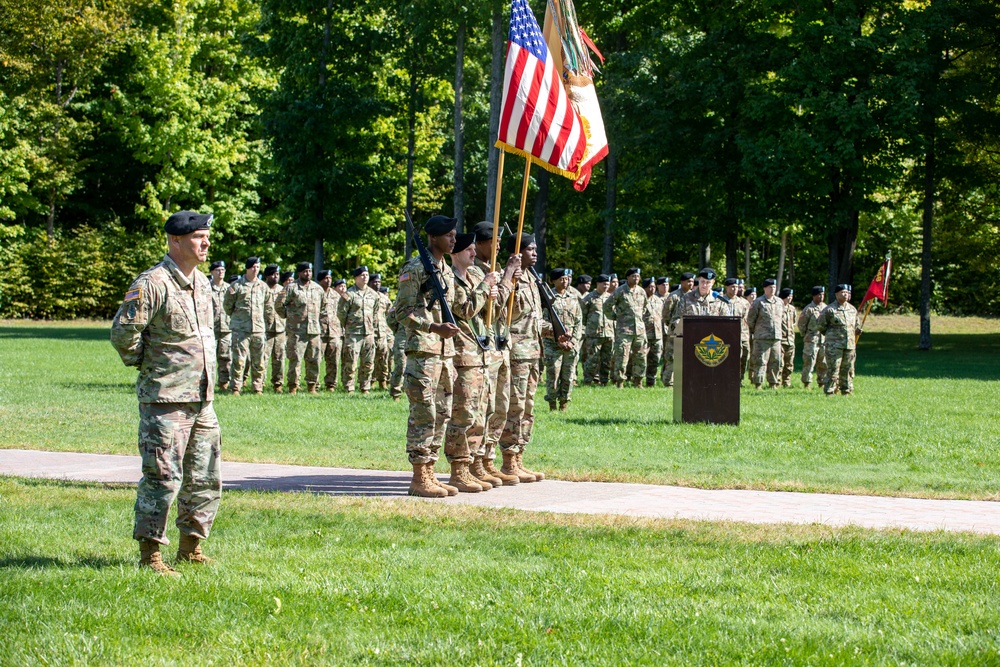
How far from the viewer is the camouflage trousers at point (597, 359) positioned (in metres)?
23.9

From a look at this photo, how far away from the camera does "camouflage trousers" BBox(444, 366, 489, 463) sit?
10117 millimetres

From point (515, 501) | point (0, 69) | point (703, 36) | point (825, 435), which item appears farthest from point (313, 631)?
point (0, 69)

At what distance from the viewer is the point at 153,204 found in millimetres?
54062

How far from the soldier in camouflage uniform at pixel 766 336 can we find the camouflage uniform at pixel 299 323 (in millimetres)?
8629

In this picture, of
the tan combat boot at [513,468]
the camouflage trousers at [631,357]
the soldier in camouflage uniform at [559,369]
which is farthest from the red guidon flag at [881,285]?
the tan combat boot at [513,468]

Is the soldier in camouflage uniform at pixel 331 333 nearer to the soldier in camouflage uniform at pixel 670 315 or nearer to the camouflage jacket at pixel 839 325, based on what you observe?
the soldier in camouflage uniform at pixel 670 315

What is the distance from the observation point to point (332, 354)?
2177 centimetres

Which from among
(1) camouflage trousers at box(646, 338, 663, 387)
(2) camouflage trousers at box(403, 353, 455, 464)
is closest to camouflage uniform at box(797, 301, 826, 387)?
(1) camouflage trousers at box(646, 338, 663, 387)

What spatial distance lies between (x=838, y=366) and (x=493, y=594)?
15990 mm

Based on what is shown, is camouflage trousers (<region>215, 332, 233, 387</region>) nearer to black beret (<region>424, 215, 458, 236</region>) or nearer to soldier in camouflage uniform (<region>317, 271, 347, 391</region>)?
soldier in camouflage uniform (<region>317, 271, 347, 391</region>)

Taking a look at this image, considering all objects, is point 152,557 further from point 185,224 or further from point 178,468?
point 185,224

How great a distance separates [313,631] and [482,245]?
5578mm

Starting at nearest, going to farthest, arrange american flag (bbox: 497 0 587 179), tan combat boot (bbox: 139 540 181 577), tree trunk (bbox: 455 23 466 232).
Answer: tan combat boot (bbox: 139 540 181 577), american flag (bbox: 497 0 587 179), tree trunk (bbox: 455 23 466 232)

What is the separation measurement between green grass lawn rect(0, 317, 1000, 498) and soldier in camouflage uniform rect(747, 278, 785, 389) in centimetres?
91
